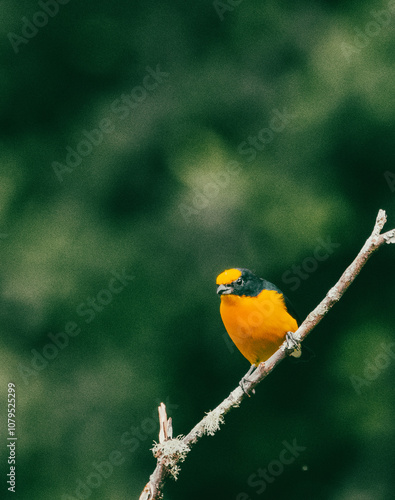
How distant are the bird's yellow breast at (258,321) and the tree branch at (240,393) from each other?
90 cm

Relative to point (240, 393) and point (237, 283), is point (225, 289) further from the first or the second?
point (240, 393)

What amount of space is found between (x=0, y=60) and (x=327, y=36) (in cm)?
339

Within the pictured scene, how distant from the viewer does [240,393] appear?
→ 3.01 metres

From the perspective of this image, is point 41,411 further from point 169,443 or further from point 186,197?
point 169,443

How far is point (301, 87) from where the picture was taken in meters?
6.46

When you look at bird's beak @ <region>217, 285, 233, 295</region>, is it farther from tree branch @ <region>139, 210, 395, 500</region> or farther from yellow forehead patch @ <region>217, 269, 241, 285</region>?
tree branch @ <region>139, 210, 395, 500</region>

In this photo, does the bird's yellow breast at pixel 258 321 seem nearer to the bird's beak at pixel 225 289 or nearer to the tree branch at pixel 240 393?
the bird's beak at pixel 225 289

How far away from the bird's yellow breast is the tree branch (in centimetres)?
90

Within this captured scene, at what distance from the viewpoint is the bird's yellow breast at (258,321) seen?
3867 mm

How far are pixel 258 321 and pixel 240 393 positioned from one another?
92cm

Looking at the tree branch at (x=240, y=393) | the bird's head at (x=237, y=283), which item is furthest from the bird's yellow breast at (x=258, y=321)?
the tree branch at (x=240, y=393)

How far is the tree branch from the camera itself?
106 inches

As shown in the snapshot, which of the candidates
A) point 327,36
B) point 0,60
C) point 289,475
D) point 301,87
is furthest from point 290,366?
point 0,60

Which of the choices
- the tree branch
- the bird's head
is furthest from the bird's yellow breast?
the tree branch
